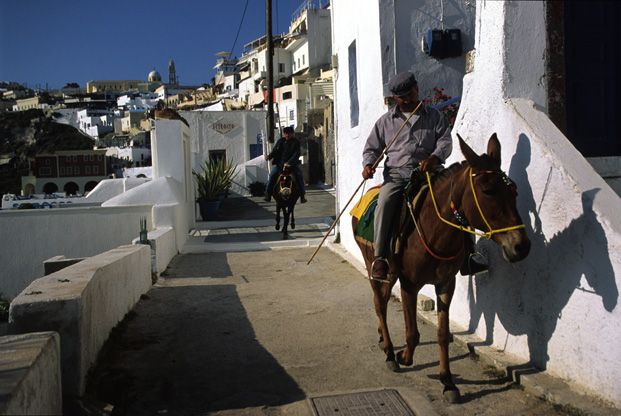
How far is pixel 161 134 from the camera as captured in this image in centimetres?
1355

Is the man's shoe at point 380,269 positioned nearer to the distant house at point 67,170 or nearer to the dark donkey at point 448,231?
the dark donkey at point 448,231

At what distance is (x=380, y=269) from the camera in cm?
461

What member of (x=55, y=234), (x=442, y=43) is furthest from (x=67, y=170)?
(x=442, y=43)

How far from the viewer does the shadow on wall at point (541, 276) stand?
375 cm

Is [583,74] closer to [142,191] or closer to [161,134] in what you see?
[142,191]

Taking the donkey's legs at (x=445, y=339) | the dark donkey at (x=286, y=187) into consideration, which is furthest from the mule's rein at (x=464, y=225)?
the dark donkey at (x=286, y=187)

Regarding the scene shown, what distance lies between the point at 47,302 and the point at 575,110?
4.64 m

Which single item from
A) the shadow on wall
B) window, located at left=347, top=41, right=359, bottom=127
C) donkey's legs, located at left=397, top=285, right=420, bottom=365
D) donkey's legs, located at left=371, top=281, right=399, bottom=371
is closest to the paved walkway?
donkey's legs, located at left=371, top=281, right=399, bottom=371

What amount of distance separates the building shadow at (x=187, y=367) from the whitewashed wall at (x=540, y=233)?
1.75 meters

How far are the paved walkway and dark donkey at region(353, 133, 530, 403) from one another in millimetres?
325

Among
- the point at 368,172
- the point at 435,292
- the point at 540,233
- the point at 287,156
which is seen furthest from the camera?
the point at 287,156

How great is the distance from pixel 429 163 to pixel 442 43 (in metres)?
4.74

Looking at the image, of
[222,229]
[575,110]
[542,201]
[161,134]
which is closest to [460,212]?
[542,201]

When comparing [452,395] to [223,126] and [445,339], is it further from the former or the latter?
[223,126]
